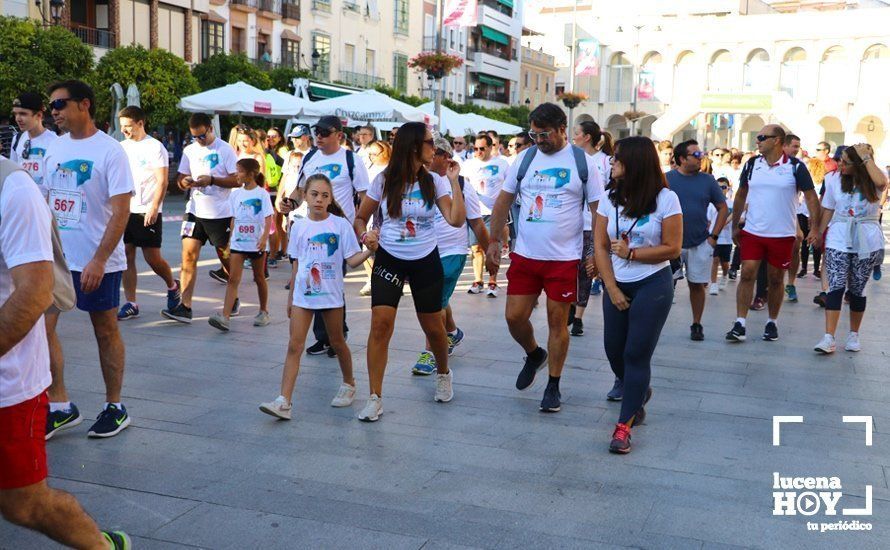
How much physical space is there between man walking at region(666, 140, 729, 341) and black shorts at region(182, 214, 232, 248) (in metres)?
4.24

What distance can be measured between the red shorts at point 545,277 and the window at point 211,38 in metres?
31.7

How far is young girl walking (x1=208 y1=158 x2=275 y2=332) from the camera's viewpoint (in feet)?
27.3

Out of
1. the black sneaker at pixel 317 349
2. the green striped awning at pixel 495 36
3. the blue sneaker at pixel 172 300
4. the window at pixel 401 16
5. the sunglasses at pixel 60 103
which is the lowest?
the black sneaker at pixel 317 349

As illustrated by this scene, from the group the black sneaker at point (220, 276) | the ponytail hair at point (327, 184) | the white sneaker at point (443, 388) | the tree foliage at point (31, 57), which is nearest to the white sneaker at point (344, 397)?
the white sneaker at point (443, 388)

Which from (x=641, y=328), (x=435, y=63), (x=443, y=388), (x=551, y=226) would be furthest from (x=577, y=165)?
(x=435, y=63)

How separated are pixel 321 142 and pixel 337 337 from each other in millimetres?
2311

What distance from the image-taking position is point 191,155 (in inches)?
346

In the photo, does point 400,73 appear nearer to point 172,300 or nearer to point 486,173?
point 486,173

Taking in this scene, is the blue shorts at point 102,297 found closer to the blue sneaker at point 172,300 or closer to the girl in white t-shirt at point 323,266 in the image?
the girl in white t-shirt at point 323,266

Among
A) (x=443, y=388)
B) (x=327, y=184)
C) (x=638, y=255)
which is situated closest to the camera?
(x=638, y=255)

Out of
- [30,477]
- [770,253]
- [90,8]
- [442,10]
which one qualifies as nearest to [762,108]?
[442,10]

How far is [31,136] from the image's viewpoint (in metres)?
7.26

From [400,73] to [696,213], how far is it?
141ft

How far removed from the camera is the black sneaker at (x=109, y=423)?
500cm
